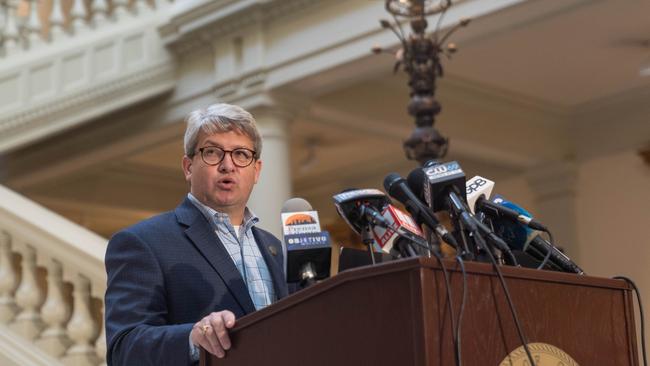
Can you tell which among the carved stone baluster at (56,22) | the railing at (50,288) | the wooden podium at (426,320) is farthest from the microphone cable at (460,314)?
the carved stone baluster at (56,22)

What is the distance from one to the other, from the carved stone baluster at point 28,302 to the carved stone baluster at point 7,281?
41mm

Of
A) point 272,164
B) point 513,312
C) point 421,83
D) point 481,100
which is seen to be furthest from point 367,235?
point 481,100

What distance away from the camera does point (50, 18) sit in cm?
928

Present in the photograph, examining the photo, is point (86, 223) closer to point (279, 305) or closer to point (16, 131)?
point (16, 131)

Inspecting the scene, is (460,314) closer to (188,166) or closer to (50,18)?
(188,166)

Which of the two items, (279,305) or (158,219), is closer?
(279,305)

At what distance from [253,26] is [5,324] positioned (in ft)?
14.4

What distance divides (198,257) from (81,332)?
2.39 meters

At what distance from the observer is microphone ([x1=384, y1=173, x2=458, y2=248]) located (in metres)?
2.19

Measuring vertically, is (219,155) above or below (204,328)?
above

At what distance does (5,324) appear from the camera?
495cm

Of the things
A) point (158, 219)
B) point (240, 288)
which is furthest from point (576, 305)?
point (158, 219)

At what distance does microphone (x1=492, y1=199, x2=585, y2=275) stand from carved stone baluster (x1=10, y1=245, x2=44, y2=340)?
303cm

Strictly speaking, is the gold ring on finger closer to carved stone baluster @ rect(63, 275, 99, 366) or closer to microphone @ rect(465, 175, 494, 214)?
microphone @ rect(465, 175, 494, 214)
